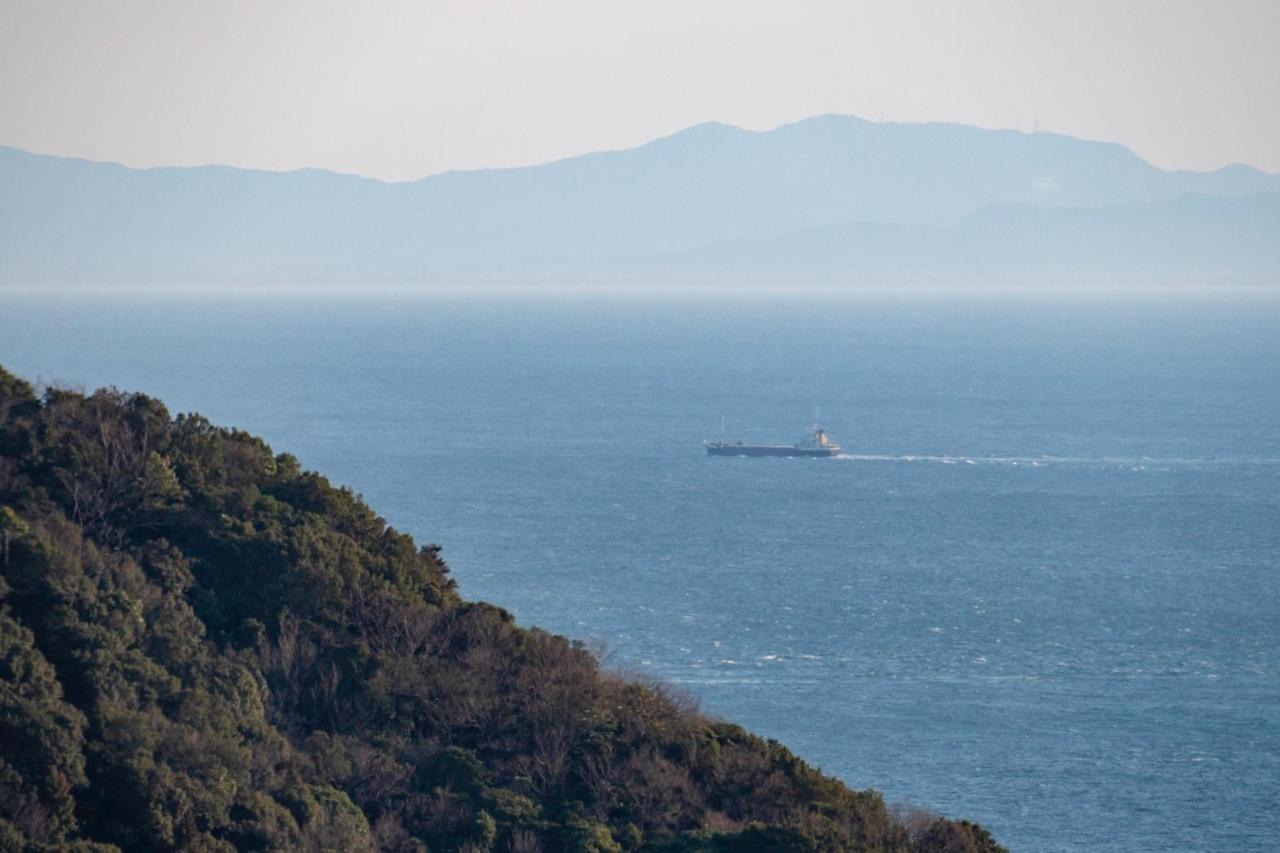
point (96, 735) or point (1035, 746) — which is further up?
point (96, 735)

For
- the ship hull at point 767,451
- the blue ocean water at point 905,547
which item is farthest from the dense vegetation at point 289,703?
the ship hull at point 767,451

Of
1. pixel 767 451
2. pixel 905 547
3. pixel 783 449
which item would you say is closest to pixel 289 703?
pixel 905 547

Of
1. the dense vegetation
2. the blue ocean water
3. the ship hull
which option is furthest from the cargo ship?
the dense vegetation

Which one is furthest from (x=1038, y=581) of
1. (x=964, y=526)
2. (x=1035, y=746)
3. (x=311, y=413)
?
(x=311, y=413)

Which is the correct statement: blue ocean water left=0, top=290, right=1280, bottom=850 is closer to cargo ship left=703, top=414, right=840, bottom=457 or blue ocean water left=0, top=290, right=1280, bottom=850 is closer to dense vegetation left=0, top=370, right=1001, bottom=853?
cargo ship left=703, top=414, right=840, bottom=457

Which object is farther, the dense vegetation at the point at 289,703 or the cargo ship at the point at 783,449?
the cargo ship at the point at 783,449

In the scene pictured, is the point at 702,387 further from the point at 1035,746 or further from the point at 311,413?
the point at 1035,746

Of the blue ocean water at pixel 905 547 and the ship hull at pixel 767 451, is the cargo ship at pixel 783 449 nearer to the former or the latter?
the ship hull at pixel 767 451

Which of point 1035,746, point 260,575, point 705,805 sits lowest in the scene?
point 1035,746
